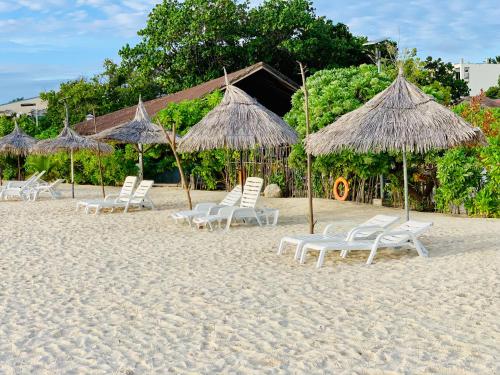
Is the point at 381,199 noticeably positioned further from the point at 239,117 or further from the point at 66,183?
the point at 66,183

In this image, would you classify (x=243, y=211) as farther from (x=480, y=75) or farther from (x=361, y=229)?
(x=480, y=75)

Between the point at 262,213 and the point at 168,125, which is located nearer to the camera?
the point at 262,213

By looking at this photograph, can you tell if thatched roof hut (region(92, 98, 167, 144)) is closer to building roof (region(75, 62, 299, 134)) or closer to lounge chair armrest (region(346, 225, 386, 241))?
building roof (region(75, 62, 299, 134))

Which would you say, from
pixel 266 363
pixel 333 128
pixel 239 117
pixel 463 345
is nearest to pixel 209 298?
pixel 266 363

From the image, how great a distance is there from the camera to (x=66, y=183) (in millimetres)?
26688

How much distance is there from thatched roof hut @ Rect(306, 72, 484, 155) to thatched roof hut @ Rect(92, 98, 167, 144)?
8.20m

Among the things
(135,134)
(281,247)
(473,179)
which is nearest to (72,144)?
(135,134)

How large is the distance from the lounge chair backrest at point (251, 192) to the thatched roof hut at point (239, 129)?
0.79 metres

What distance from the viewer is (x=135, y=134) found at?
56.1 feet

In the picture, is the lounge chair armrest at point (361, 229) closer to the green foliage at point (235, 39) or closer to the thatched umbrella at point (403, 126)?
the thatched umbrella at point (403, 126)

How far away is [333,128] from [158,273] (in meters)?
3.79

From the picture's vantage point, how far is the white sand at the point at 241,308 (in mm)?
4387

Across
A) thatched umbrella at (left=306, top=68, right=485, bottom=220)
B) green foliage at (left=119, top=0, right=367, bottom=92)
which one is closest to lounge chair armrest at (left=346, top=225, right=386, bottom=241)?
thatched umbrella at (left=306, top=68, right=485, bottom=220)

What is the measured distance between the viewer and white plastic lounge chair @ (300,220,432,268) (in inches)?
301
